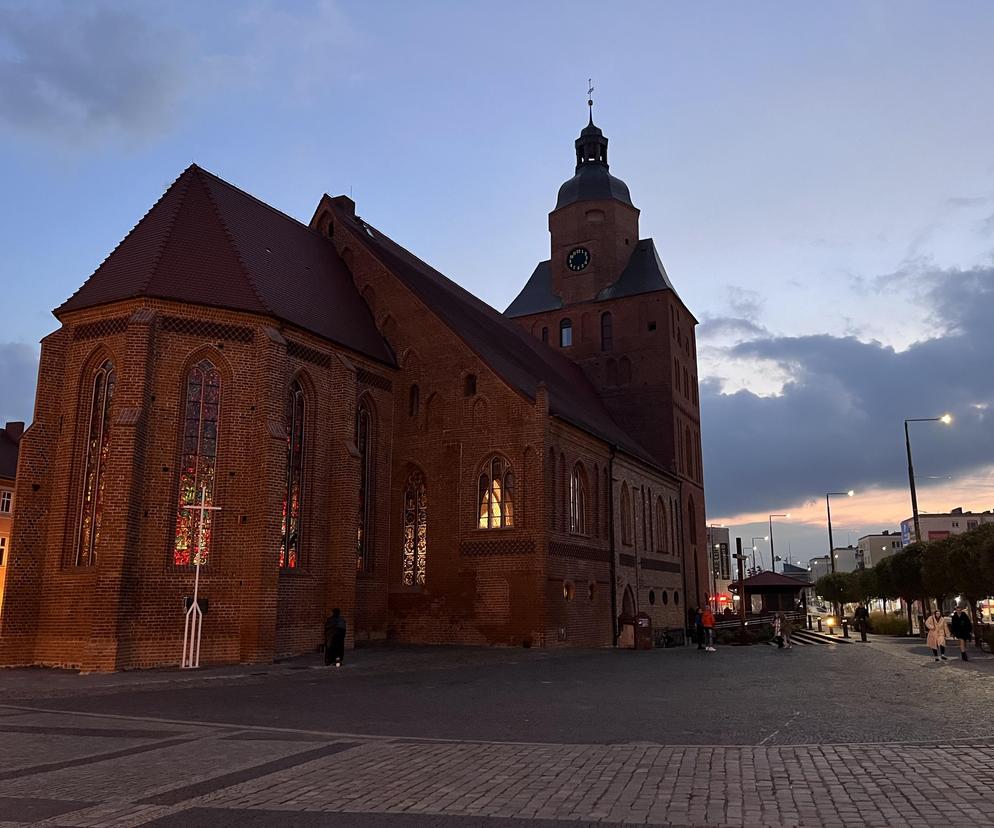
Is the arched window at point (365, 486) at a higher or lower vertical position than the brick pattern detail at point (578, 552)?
higher

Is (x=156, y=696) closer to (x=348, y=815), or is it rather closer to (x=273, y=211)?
(x=348, y=815)

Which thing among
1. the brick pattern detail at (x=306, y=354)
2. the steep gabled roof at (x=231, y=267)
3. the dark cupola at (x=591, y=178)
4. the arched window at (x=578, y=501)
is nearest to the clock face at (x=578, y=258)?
the dark cupola at (x=591, y=178)

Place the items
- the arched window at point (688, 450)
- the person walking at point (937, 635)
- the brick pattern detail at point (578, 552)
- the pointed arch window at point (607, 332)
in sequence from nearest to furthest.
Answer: the person walking at point (937, 635), the brick pattern detail at point (578, 552), the pointed arch window at point (607, 332), the arched window at point (688, 450)

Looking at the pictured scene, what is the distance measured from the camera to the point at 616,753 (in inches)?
348

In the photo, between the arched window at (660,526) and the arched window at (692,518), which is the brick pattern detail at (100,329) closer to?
the arched window at (660,526)

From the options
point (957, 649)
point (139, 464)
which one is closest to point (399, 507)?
point (139, 464)

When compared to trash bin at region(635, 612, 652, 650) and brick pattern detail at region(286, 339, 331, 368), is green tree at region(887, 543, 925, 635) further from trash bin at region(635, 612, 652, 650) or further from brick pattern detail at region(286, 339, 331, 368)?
brick pattern detail at region(286, 339, 331, 368)

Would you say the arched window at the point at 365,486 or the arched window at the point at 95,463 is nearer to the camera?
the arched window at the point at 95,463

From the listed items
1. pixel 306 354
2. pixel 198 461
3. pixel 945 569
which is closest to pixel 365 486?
pixel 306 354

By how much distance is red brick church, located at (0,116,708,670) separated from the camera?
2123 centimetres

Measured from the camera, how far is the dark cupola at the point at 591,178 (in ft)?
158

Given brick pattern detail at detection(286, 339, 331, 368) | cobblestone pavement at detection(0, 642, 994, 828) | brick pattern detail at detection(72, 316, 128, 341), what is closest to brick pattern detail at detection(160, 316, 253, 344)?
brick pattern detail at detection(72, 316, 128, 341)

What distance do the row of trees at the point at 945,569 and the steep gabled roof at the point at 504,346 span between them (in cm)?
1253

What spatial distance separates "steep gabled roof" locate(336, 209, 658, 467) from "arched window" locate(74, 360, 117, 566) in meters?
11.2
